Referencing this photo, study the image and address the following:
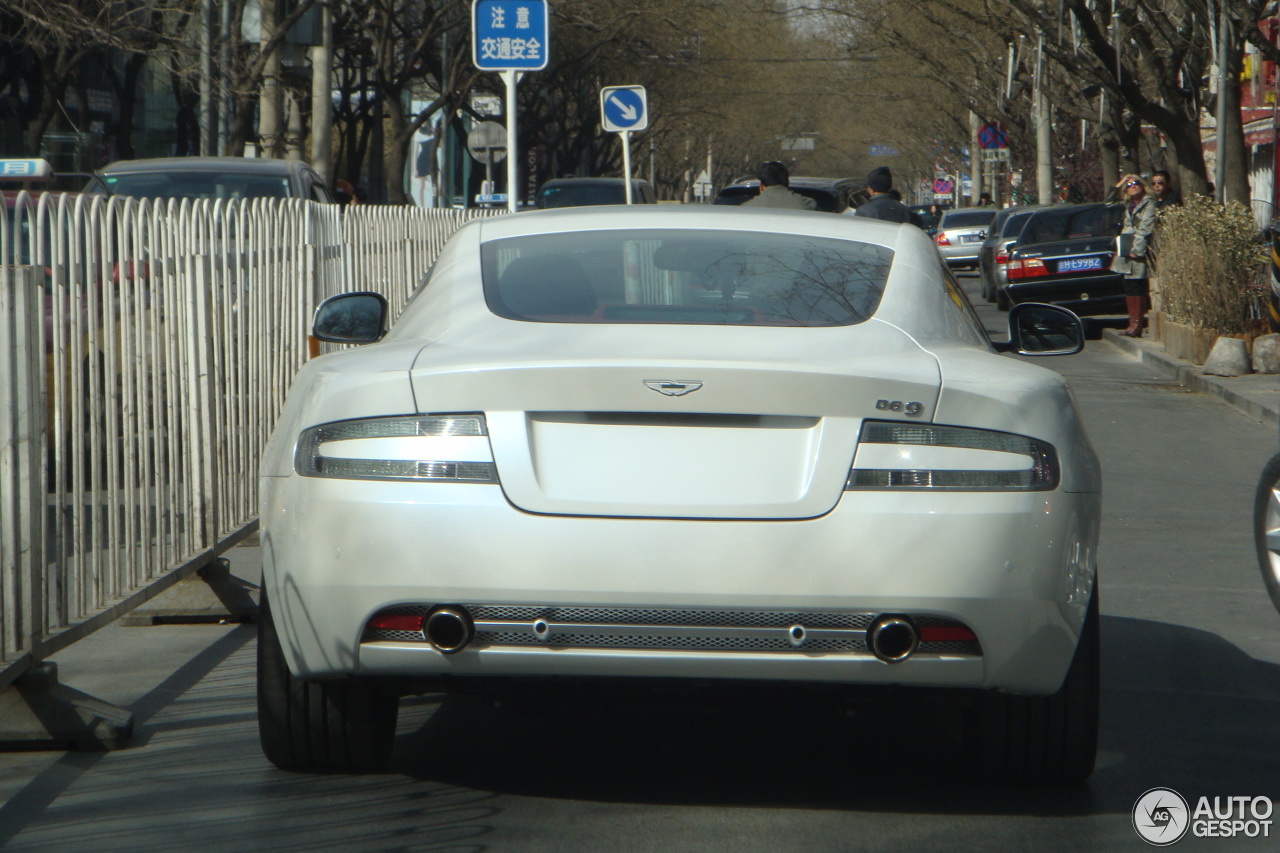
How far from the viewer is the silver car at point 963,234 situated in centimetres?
4200

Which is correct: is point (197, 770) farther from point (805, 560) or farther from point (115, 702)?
point (805, 560)

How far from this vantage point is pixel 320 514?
3.71 meters

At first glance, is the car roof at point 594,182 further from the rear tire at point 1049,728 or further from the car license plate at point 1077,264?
the rear tire at point 1049,728

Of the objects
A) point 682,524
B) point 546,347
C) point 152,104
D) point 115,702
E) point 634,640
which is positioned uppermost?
point 152,104

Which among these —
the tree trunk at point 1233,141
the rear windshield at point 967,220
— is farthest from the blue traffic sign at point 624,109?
the rear windshield at point 967,220

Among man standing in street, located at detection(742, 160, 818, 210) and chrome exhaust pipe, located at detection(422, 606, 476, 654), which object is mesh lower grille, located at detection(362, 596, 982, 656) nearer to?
chrome exhaust pipe, located at detection(422, 606, 476, 654)

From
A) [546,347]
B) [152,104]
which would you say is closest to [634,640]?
[546,347]

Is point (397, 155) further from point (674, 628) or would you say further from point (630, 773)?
point (674, 628)

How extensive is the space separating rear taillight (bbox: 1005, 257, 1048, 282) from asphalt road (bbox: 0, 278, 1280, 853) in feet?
54.6

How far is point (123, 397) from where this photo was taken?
17.0ft

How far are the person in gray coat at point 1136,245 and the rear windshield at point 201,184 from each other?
9.79m

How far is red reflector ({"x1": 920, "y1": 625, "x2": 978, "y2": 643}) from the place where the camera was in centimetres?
362

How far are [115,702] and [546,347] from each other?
2.07 m

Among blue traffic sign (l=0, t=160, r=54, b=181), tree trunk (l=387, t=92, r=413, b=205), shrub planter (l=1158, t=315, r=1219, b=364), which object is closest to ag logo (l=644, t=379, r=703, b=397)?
blue traffic sign (l=0, t=160, r=54, b=181)
